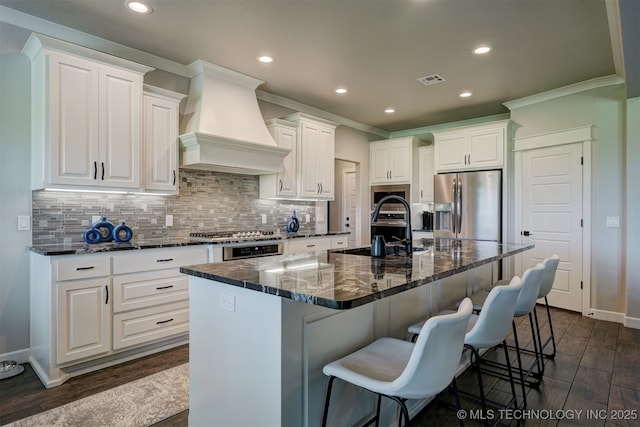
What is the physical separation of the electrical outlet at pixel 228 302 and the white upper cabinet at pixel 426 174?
470 cm

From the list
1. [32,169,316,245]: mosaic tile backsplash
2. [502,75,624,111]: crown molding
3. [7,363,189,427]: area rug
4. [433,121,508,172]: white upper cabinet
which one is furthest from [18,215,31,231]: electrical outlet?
[502,75,624,111]: crown molding

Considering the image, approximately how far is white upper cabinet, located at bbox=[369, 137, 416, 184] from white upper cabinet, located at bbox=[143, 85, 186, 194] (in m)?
3.55

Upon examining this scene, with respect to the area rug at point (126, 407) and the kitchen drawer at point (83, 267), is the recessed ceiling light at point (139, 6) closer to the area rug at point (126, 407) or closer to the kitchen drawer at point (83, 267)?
the kitchen drawer at point (83, 267)

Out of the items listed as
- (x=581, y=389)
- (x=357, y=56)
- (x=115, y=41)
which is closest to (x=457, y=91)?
(x=357, y=56)

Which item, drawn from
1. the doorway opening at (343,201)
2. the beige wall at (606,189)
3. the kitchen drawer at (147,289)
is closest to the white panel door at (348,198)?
the doorway opening at (343,201)

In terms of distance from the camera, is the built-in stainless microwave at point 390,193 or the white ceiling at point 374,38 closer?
the white ceiling at point 374,38

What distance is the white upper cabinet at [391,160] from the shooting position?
5.77 m

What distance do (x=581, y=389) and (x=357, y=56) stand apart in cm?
322

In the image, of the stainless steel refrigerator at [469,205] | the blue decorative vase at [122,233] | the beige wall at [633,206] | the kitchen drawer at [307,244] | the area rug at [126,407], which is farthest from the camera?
the stainless steel refrigerator at [469,205]

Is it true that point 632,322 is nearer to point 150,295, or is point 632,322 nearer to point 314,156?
point 314,156

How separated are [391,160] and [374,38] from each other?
10.0 ft

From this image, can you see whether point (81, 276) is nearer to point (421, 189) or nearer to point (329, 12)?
point (329, 12)

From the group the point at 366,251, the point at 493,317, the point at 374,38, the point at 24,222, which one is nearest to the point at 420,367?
the point at 493,317

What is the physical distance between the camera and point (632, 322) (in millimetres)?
3688
